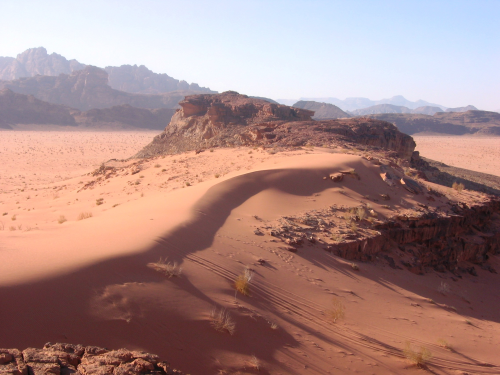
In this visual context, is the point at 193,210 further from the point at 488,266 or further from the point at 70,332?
the point at 488,266

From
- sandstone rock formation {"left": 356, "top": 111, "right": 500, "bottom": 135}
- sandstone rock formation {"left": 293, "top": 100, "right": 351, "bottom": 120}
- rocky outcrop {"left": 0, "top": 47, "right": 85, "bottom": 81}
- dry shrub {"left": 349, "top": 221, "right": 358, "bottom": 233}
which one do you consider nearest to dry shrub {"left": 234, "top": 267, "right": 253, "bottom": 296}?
dry shrub {"left": 349, "top": 221, "right": 358, "bottom": 233}

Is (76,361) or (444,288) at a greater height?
(76,361)

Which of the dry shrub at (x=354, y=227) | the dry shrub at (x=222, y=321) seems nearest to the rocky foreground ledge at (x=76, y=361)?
the dry shrub at (x=222, y=321)

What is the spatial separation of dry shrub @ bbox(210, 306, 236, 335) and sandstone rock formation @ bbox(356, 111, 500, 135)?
3553 inches

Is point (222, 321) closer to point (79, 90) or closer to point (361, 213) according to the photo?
point (361, 213)

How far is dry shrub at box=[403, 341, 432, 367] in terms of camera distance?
514 cm

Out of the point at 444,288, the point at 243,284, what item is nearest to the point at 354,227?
the point at 444,288

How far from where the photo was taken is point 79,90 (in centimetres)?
10944

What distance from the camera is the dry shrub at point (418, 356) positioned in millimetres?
5141

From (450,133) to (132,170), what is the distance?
94319mm

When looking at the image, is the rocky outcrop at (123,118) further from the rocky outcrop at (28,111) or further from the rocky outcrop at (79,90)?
the rocky outcrop at (79,90)

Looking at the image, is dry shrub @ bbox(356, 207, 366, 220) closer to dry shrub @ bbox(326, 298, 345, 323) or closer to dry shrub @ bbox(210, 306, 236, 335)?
dry shrub @ bbox(326, 298, 345, 323)

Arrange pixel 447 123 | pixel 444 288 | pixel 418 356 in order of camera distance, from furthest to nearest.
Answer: pixel 447 123, pixel 444 288, pixel 418 356

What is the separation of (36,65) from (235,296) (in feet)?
631
